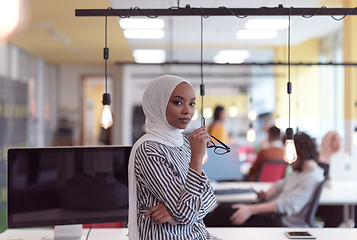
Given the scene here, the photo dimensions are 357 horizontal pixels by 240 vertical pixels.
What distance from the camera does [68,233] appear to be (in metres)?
2.08

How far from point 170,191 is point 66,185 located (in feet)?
2.68

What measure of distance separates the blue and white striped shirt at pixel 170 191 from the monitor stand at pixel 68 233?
0.68m

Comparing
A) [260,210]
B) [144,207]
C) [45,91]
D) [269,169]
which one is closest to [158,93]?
[144,207]

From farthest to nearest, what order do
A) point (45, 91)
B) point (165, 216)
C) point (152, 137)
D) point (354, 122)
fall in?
point (45, 91)
point (354, 122)
point (152, 137)
point (165, 216)

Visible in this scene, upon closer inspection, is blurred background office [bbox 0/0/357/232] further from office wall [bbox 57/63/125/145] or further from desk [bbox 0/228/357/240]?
desk [bbox 0/228/357/240]

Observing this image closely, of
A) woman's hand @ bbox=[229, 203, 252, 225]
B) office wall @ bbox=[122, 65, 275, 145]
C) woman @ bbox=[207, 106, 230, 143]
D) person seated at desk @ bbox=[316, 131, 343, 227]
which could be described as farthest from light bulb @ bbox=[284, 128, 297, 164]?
office wall @ bbox=[122, 65, 275, 145]

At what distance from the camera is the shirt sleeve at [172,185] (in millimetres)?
1409

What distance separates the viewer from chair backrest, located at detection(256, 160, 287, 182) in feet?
15.2

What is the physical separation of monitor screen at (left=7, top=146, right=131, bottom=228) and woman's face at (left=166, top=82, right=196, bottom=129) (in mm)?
612

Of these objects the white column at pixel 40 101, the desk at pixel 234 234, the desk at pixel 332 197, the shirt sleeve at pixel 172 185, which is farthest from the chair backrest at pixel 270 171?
the white column at pixel 40 101

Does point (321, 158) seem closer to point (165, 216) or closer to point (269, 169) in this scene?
point (269, 169)

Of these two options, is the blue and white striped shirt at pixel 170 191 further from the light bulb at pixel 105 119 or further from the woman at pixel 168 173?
the light bulb at pixel 105 119

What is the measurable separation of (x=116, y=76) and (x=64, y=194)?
9595mm

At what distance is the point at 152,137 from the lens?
1.55 m
